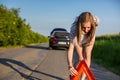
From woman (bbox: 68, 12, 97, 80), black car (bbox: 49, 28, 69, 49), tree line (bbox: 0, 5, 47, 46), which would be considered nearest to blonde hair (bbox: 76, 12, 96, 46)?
woman (bbox: 68, 12, 97, 80)

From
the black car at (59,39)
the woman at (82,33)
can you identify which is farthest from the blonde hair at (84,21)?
the black car at (59,39)

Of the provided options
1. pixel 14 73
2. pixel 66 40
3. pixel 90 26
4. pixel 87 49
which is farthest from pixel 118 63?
pixel 66 40

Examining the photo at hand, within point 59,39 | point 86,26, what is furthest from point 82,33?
point 59,39

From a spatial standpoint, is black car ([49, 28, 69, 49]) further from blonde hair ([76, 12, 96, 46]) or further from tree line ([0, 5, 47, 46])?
blonde hair ([76, 12, 96, 46])

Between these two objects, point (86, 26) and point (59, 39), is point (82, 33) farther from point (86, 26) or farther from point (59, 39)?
point (59, 39)

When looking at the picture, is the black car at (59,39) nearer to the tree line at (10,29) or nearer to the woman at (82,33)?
the tree line at (10,29)

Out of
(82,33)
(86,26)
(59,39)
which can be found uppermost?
(86,26)

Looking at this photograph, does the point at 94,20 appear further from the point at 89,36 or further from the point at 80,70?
the point at 80,70

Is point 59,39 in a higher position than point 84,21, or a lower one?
lower

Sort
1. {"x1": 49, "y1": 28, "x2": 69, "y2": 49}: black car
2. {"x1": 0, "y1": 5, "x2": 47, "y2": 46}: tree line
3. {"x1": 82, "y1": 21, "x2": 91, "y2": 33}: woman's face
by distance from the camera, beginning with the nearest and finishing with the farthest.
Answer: {"x1": 82, "y1": 21, "x2": 91, "y2": 33}: woman's face → {"x1": 49, "y1": 28, "x2": 69, "y2": 49}: black car → {"x1": 0, "y1": 5, "x2": 47, "y2": 46}: tree line

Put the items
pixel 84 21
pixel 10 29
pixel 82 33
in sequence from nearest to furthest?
1. pixel 84 21
2. pixel 82 33
3. pixel 10 29

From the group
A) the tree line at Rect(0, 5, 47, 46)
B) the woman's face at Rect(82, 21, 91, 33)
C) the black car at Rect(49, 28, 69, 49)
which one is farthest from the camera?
the tree line at Rect(0, 5, 47, 46)

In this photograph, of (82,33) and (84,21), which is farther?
(82,33)

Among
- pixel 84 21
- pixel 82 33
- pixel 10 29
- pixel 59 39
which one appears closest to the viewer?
pixel 84 21
